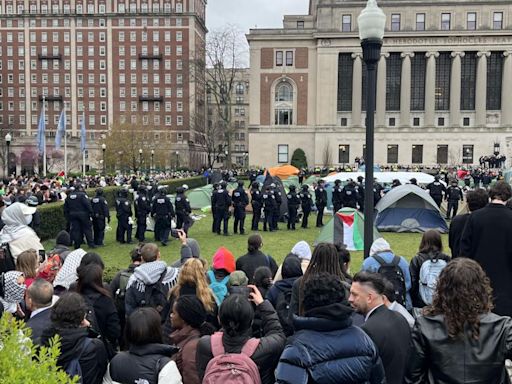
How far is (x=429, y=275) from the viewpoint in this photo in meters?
7.04

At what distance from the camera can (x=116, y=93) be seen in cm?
10094

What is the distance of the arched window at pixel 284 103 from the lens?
65.8 metres

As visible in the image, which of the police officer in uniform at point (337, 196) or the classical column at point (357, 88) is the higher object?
the classical column at point (357, 88)

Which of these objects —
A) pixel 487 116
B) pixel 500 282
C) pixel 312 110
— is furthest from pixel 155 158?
pixel 500 282

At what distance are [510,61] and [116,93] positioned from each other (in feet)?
223

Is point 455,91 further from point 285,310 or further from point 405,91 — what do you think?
point 285,310

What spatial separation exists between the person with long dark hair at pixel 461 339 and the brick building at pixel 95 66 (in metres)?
96.8

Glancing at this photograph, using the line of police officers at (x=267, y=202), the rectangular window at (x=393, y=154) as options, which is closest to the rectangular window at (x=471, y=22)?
the rectangular window at (x=393, y=154)

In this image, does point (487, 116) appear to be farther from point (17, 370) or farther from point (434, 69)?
point (17, 370)

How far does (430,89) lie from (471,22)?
363 inches

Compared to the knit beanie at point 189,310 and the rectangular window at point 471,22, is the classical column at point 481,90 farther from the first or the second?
the knit beanie at point 189,310

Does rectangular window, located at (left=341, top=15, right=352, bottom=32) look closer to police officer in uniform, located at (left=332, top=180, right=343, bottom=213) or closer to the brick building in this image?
the brick building

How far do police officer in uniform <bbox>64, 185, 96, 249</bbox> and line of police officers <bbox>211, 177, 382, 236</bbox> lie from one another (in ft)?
17.2

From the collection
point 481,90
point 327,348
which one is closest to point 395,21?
point 481,90
